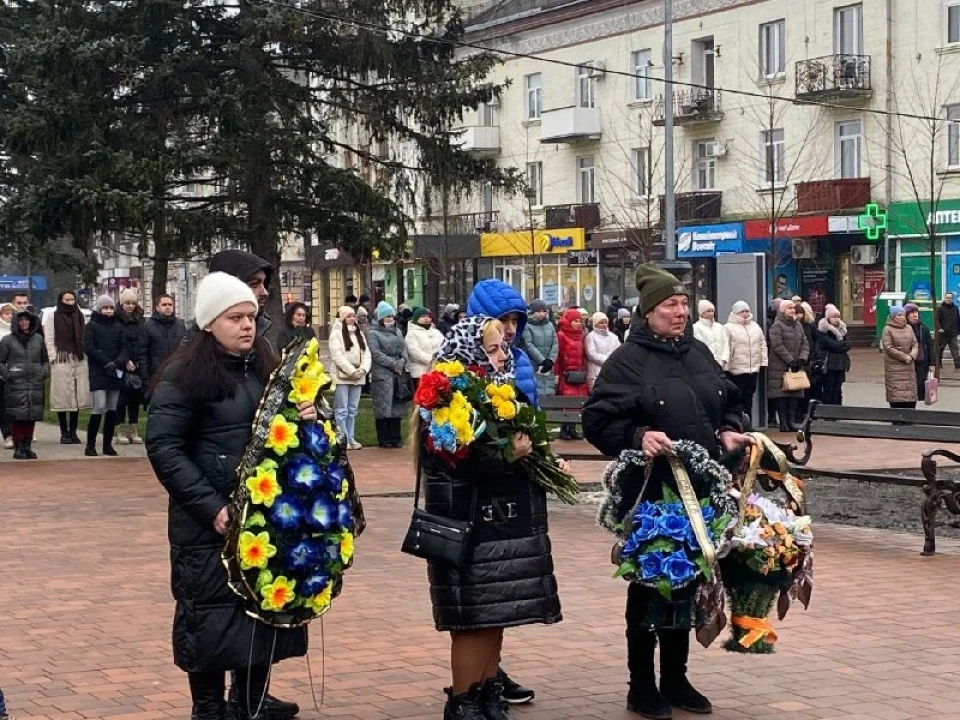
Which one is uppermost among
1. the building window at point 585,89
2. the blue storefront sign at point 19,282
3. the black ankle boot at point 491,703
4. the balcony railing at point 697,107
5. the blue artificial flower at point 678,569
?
the building window at point 585,89

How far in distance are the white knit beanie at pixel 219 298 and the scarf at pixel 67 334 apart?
13516 mm

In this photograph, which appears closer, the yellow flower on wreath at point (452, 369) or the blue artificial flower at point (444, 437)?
the blue artificial flower at point (444, 437)

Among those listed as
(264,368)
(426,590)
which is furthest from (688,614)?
(426,590)

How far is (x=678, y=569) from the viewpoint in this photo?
20.1ft

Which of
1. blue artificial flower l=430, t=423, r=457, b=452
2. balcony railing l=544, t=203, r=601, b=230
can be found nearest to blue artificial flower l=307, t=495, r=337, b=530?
blue artificial flower l=430, t=423, r=457, b=452

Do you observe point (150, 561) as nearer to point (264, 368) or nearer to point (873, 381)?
point (264, 368)

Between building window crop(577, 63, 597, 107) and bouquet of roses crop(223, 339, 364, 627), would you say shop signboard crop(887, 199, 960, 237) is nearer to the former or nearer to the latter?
building window crop(577, 63, 597, 107)

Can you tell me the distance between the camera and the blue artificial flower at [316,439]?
17.8 ft

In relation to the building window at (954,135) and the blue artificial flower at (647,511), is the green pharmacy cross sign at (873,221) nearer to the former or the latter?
the building window at (954,135)

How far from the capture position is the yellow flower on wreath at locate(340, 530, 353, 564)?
553cm

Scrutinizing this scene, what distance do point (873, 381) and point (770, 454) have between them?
26163 mm

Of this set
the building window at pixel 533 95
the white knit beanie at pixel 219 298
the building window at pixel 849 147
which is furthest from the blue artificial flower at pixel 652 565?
the building window at pixel 533 95

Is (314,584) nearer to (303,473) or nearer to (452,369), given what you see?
(303,473)

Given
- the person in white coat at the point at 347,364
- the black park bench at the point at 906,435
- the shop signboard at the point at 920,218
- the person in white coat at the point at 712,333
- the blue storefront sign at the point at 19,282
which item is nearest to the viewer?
the black park bench at the point at 906,435
